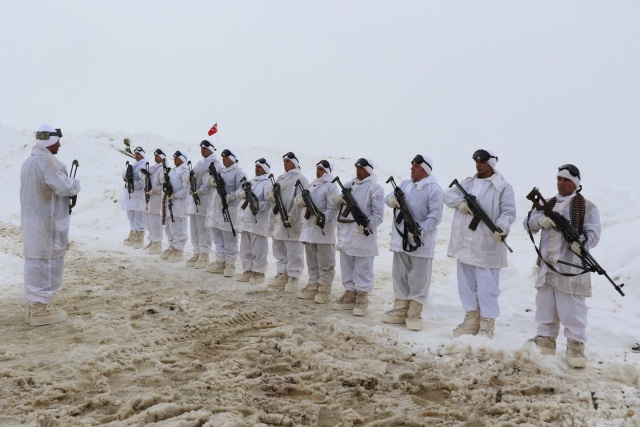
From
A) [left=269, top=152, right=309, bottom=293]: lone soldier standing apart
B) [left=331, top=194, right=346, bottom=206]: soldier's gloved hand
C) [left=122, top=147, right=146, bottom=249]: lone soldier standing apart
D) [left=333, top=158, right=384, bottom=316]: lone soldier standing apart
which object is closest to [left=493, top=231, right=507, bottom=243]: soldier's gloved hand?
[left=333, top=158, right=384, bottom=316]: lone soldier standing apart

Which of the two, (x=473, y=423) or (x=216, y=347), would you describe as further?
(x=216, y=347)

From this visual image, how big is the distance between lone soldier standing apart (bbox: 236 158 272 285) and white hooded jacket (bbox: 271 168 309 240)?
264 millimetres

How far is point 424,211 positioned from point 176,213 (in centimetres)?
534

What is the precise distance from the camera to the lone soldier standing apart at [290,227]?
Answer: 7336mm

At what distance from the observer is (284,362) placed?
14.2 ft

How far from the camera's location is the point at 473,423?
3395 mm

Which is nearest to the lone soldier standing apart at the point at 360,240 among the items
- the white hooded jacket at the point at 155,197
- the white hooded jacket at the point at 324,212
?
the white hooded jacket at the point at 324,212

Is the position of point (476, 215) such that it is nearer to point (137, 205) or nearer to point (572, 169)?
point (572, 169)

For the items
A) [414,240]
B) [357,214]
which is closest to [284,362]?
[414,240]

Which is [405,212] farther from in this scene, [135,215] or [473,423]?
[135,215]

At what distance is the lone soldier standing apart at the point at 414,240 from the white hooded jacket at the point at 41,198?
12.0 feet

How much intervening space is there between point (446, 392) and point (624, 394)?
1289mm

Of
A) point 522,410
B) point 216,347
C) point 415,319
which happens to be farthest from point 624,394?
point 216,347

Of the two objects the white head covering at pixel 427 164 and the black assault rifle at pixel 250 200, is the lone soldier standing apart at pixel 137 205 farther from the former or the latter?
the white head covering at pixel 427 164
